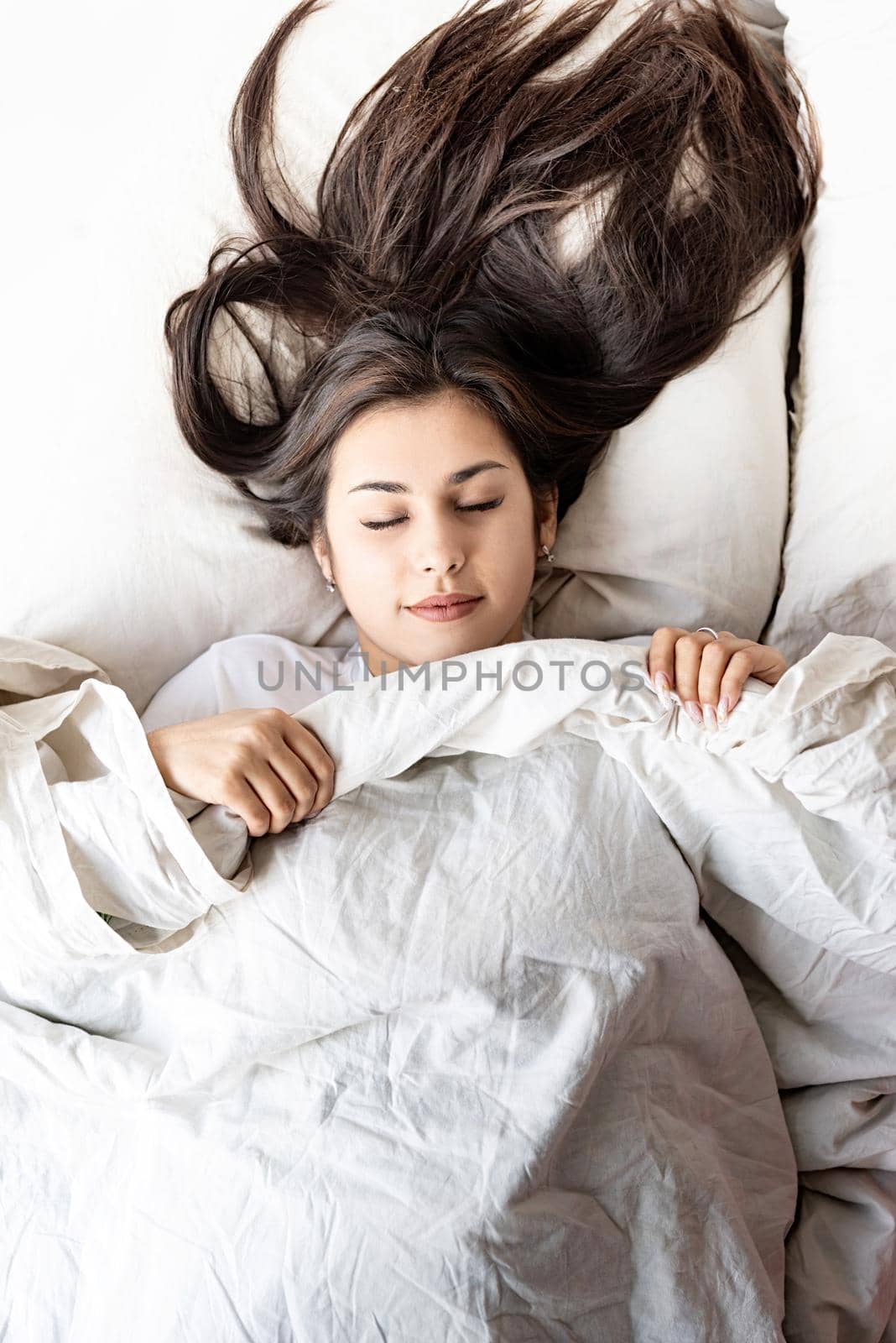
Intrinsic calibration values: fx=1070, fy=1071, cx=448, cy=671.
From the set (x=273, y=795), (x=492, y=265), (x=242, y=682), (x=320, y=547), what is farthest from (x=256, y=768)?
(x=492, y=265)

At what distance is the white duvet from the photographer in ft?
Answer: 2.73

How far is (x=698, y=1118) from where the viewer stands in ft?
3.11

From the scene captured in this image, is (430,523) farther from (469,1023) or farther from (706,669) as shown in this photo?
(469,1023)

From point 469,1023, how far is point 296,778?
26cm

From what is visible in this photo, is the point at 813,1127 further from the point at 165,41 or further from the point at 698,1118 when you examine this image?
the point at 165,41

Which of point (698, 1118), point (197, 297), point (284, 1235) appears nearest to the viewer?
point (284, 1235)

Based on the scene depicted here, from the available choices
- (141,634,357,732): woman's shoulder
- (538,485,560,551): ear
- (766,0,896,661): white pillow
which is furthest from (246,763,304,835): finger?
(766,0,896,661): white pillow

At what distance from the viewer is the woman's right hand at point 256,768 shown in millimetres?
943

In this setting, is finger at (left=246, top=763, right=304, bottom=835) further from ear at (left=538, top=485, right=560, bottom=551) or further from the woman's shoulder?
ear at (left=538, top=485, right=560, bottom=551)

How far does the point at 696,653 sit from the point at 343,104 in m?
0.77

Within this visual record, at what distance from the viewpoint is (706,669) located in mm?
994

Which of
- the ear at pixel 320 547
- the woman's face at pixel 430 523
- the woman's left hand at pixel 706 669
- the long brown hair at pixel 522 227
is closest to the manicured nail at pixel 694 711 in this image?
the woman's left hand at pixel 706 669

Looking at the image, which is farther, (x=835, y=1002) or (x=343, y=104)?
(x=343, y=104)

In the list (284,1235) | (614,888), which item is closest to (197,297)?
(614,888)
